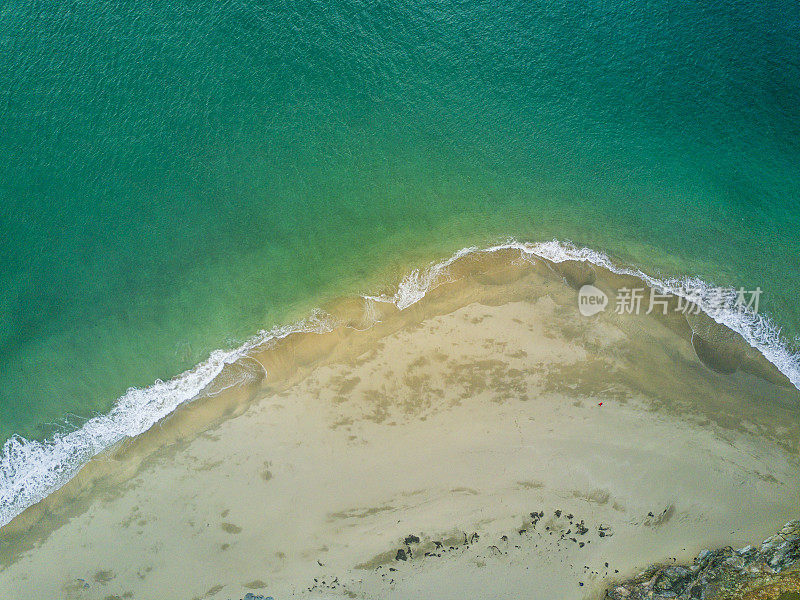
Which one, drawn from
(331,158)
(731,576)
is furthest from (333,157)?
(731,576)

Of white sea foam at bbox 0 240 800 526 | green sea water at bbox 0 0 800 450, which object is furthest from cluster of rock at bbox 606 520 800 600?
green sea water at bbox 0 0 800 450

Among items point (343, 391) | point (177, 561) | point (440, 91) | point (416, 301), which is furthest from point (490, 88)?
point (177, 561)

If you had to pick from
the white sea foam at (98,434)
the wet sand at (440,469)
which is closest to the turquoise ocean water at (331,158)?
the white sea foam at (98,434)

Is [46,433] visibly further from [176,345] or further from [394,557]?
[394,557]

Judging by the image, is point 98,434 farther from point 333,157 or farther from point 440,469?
point 333,157

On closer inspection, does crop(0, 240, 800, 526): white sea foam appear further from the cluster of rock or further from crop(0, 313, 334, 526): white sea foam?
the cluster of rock

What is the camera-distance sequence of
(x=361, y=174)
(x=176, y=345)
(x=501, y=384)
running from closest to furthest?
(x=501, y=384) < (x=176, y=345) < (x=361, y=174)
